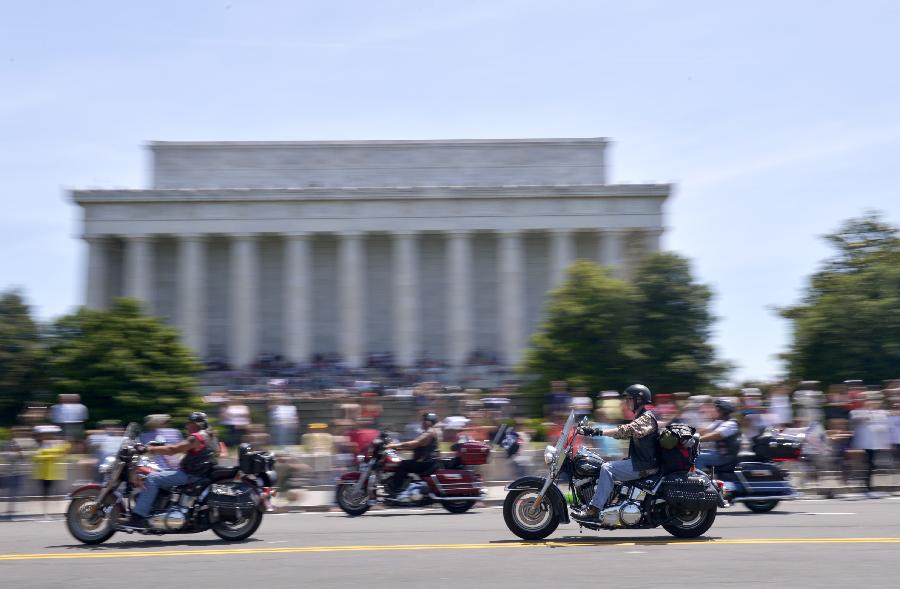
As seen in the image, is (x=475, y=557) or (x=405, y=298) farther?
(x=405, y=298)

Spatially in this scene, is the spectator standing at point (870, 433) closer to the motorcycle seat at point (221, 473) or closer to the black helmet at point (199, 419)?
the motorcycle seat at point (221, 473)

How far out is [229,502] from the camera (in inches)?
533

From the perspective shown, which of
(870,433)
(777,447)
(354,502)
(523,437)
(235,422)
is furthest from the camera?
(235,422)

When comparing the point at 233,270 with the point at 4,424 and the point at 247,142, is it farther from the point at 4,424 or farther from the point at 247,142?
the point at 4,424

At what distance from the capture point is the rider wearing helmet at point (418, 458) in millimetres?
18016

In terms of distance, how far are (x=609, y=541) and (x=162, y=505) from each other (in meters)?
5.79

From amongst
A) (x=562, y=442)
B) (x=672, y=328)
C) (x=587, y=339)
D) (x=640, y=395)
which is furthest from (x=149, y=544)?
(x=672, y=328)

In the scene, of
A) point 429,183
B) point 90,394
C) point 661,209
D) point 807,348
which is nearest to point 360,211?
point 429,183

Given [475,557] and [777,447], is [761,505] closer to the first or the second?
[777,447]

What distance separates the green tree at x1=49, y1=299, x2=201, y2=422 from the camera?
42.3 meters

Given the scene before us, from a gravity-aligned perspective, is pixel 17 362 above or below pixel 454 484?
above

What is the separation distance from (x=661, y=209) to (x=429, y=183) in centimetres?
1673

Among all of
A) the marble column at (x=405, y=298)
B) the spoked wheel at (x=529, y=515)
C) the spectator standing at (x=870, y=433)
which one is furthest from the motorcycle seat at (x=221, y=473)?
the marble column at (x=405, y=298)

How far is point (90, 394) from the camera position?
4269 centimetres
